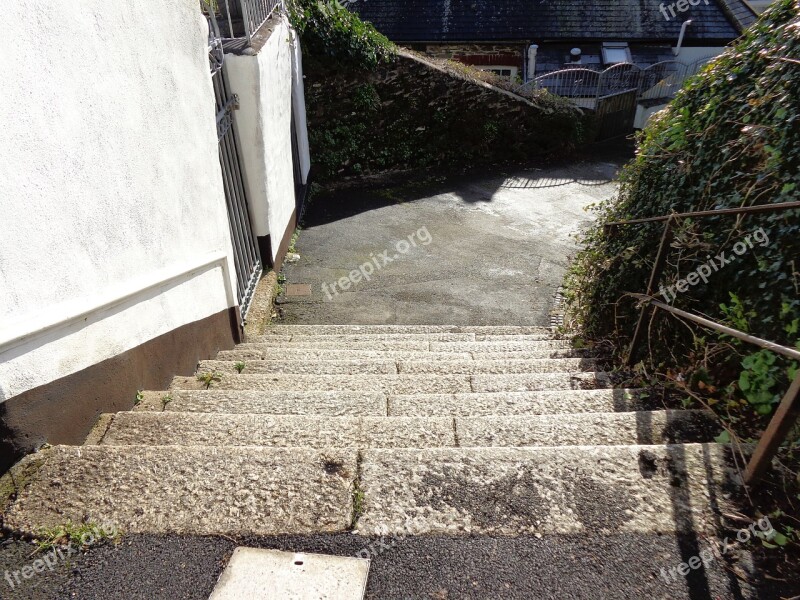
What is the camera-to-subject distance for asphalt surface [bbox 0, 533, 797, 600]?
6.27 feet

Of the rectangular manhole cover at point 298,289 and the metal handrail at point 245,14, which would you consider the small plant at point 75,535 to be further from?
the rectangular manhole cover at point 298,289

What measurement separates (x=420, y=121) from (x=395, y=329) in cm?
671

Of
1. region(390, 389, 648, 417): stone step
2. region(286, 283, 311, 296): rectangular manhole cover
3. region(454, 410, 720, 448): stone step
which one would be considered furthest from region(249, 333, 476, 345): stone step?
region(454, 410, 720, 448): stone step

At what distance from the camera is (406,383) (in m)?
3.92

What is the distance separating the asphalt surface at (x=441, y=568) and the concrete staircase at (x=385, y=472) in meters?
0.05

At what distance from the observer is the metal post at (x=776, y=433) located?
2.02 m

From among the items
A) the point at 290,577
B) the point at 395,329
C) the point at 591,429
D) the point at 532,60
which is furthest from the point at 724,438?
the point at 532,60

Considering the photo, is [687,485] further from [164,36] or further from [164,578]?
[164,36]

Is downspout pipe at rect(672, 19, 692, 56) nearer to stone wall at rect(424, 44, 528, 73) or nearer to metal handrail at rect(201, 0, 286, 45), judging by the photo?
stone wall at rect(424, 44, 528, 73)

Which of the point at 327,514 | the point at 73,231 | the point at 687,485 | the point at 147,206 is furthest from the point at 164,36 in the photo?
the point at 687,485

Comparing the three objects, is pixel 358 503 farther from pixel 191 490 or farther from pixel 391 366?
pixel 391 366

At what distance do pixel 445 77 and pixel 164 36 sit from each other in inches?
356

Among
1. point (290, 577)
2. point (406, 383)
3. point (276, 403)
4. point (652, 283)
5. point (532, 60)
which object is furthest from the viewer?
point (532, 60)

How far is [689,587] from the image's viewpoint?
6.29 feet
